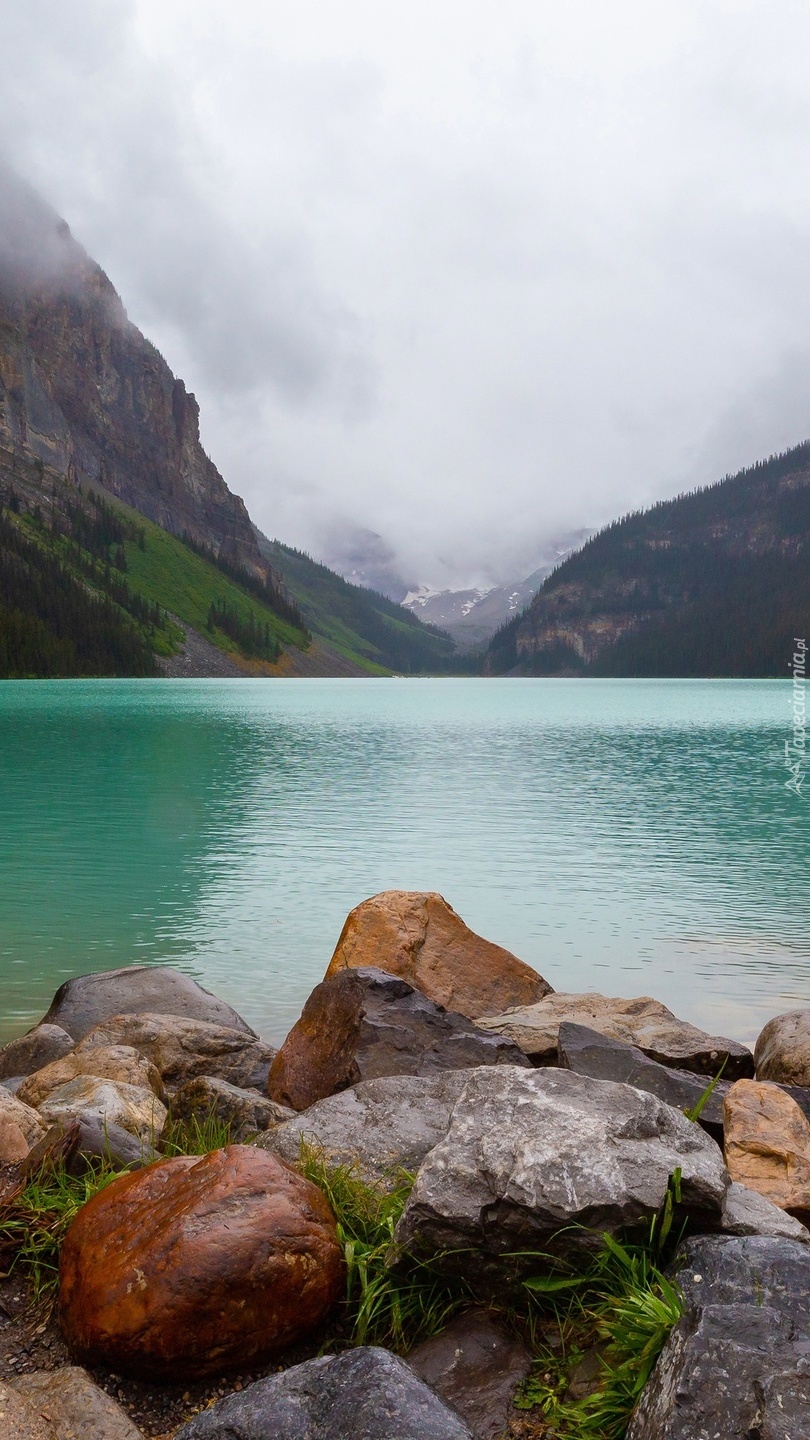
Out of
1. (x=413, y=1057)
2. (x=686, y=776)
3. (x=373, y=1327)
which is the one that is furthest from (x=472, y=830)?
(x=373, y=1327)

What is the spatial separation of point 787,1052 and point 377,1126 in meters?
5.67

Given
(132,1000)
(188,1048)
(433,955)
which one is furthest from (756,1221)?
(132,1000)

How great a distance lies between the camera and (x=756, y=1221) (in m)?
4.83

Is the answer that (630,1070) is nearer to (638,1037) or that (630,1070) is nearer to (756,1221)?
(638,1037)

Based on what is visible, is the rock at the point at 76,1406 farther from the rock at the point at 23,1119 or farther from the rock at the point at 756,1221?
the rock at the point at 756,1221

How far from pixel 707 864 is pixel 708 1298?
2380 centimetres

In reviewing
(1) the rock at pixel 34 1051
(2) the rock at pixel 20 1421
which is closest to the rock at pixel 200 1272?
(2) the rock at pixel 20 1421

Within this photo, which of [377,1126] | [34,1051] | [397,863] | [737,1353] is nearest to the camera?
[737,1353]

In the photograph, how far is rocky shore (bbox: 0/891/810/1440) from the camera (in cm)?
389

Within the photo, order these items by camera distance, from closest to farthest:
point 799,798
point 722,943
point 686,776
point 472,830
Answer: point 722,943 < point 472,830 < point 799,798 < point 686,776

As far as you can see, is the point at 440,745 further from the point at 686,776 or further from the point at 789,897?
the point at 789,897

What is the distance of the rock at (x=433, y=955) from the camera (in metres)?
13.0

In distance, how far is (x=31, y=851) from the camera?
27781mm

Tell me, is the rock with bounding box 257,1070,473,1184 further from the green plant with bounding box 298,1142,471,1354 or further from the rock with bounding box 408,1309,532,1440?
the rock with bounding box 408,1309,532,1440
